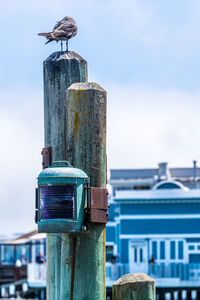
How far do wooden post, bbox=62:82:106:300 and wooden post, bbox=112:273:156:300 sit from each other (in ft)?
0.35

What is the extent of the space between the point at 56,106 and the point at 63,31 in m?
1.92

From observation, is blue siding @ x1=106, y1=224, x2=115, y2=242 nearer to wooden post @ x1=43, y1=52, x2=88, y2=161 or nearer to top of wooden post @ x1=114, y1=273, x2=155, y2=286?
wooden post @ x1=43, y1=52, x2=88, y2=161

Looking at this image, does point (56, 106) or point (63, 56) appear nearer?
point (56, 106)

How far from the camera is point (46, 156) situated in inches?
247

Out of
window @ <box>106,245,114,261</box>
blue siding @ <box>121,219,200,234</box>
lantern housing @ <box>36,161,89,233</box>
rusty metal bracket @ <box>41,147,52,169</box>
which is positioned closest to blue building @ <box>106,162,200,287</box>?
blue siding @ <box>121,219,200,234</box>

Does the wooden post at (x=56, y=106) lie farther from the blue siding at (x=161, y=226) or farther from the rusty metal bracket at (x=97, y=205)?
the blue siding at (x=161, y=226)

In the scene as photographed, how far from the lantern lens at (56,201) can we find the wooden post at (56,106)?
0.98 feet

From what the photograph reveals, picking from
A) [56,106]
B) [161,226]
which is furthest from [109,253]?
[56,106]

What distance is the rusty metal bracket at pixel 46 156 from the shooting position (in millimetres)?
6238

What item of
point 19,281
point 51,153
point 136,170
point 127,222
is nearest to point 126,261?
point 127,222

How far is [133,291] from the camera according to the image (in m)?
5.87

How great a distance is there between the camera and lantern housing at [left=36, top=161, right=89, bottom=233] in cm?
570

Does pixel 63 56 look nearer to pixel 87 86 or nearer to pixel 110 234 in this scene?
pixel 87 86

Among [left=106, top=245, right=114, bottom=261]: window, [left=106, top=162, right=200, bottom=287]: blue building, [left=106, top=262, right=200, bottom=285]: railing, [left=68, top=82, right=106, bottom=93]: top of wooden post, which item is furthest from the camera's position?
[left=106, top=245, right=114, bottom=261]: window
